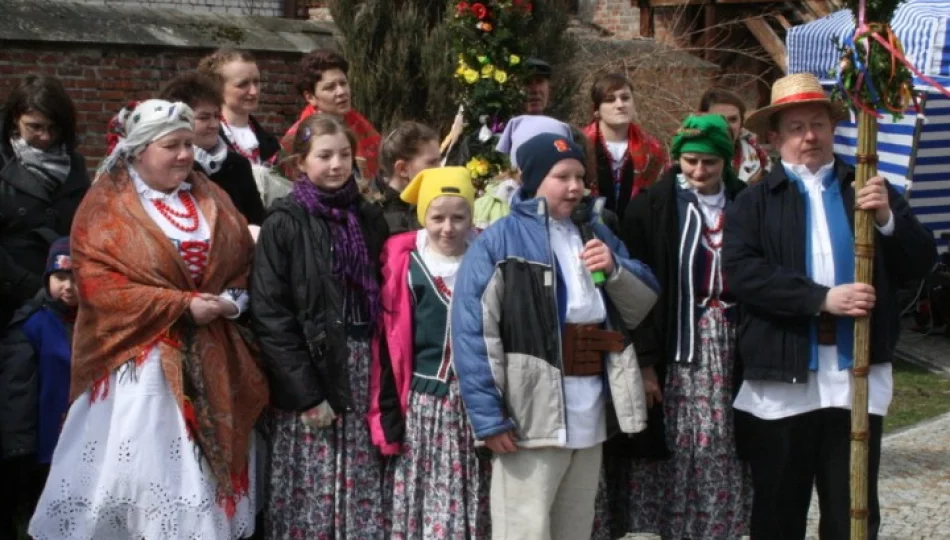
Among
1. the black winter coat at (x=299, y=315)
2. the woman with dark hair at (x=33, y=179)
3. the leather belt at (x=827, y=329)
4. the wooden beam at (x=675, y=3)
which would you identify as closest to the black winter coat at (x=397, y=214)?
the black winter coat at (x=299, y=315)

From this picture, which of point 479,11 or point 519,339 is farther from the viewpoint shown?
point 479,11

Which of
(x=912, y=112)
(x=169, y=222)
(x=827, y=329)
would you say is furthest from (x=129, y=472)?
(x=912, y=112)

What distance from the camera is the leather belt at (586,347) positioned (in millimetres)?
4922

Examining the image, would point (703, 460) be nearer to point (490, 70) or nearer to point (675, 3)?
point (490, 70)

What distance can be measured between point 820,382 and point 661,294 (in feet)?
2.48

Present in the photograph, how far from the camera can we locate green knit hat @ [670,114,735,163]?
548 centimetres

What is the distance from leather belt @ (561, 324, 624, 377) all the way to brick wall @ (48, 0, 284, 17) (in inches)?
275

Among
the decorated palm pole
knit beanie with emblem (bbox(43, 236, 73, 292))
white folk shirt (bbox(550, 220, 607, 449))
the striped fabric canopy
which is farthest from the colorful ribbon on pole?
the striped fabric canopy

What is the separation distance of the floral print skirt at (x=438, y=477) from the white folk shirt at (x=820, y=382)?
113 centimetres

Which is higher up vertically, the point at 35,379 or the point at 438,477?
the point at 35,379

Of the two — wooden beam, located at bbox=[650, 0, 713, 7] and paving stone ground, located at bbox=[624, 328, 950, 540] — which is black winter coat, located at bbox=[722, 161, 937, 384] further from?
wooden beam, located at bbox=[650, 0, 713, 7]

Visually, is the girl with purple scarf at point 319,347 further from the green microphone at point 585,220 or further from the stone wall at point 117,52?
the stone wall at point 117,52

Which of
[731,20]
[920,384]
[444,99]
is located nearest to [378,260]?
[444,99]

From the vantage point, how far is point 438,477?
507 centimetres
